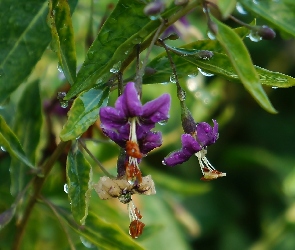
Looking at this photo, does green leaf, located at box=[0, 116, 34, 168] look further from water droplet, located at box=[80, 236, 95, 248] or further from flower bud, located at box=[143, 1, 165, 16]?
flower bud, located at box=[143, 1, 165, 16]

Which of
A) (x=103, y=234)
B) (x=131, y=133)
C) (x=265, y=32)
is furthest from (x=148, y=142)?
(x=103, y=234)

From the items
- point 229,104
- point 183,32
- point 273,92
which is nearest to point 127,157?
point 183,32

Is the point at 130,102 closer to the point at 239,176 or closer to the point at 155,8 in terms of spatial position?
the point at 155,8

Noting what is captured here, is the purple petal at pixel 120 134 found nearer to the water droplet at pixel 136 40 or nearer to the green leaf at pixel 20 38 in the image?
the water droplet at pixel 136 40

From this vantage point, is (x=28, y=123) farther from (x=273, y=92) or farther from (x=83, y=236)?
(x=273, y=92)

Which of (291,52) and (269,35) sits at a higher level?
(269,35)

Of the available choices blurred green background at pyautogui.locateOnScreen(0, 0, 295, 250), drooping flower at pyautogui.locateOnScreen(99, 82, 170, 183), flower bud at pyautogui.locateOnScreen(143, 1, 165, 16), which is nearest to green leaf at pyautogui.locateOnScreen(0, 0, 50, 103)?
drooping flower at pyautogui.locateOnScreen(99, 82, 170, 183)
